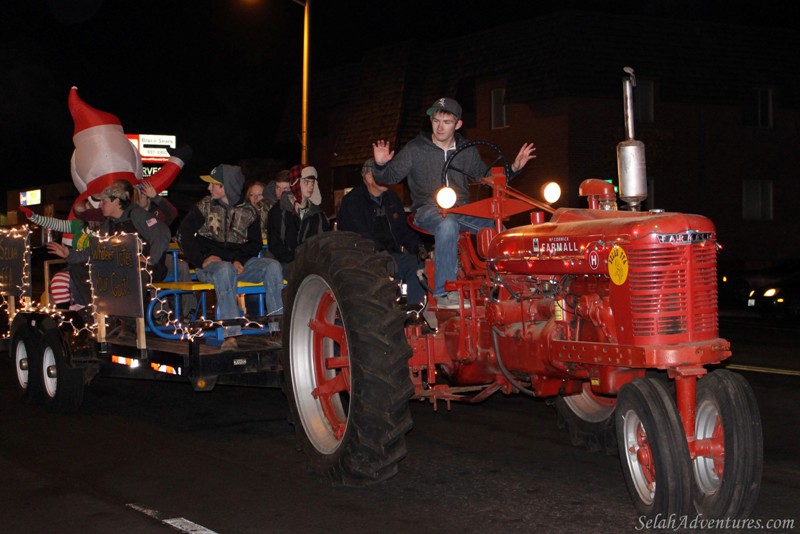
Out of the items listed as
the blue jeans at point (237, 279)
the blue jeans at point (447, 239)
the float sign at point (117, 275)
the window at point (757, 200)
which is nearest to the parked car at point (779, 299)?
the blue jeans at point (237, 279)

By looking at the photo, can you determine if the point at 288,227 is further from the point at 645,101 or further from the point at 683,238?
the point at 645,101

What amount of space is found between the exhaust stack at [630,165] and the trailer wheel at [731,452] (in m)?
1.16

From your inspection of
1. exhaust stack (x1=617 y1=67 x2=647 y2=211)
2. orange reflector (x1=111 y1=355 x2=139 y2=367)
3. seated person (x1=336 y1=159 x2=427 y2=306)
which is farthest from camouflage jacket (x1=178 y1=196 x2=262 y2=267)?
exhaust stack (x1=617 y1=67 x2=647 y2=211)

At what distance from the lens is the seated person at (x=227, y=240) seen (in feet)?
29.1

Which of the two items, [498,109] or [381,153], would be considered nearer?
[381,153]

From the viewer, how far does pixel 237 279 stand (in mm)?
8914

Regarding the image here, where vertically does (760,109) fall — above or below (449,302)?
above

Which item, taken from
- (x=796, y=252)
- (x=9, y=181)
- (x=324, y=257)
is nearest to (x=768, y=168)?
(x=796, y=252)

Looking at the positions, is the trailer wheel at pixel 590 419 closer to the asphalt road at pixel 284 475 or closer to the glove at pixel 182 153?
the asphalt road at pixel 284 475

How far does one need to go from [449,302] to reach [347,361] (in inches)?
34.4

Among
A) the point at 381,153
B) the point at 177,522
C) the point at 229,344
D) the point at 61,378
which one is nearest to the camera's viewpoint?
the point at 177,522

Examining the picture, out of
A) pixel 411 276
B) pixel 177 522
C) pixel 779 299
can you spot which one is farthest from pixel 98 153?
pixel 779 299

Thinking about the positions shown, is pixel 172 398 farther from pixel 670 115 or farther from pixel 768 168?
pixel 768 168

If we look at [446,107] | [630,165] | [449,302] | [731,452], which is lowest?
[731,452]
